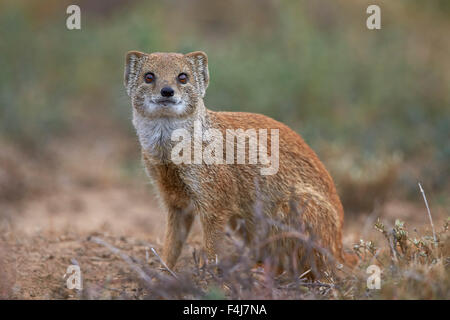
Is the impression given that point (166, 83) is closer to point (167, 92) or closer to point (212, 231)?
point (167, 92)

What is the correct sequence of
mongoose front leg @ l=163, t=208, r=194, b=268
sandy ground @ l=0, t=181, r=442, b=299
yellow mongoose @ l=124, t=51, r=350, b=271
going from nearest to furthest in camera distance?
yellow mongoose @ l=124, t=51, r=350, b=271 → sandy ground @ l=0, t=181, r=442, b=299 → mongoose front leg @ l=163, t=208, r=194, b=268

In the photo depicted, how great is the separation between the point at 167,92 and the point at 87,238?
1.67m

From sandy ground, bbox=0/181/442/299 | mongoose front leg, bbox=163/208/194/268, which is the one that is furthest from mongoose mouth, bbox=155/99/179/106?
sandy ground, bbox=0/181/442/299

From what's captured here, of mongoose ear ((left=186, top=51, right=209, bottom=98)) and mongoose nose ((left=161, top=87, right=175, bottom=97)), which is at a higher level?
mongoose ear ((left=186, top=51, right=209, bottom=98))

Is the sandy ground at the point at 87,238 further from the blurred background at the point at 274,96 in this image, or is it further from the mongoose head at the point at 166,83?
the mongoose head at the point at 166,83

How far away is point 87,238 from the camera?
4.84 meters

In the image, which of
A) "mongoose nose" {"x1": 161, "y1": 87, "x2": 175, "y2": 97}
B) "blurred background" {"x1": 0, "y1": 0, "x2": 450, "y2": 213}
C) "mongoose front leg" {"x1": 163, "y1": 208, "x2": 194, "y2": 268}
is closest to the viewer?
"mongoose nose" {"x1": 161, "y1": 87, "x2": 175, "y2": 97}

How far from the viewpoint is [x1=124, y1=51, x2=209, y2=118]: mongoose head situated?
416 centimetres

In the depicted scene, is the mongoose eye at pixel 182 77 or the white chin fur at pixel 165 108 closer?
the white chin fur at pixel 165 108

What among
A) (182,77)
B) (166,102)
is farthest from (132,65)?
(166,102)

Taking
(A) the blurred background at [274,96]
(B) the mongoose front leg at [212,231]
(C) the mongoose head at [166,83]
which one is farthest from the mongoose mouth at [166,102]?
(A) the blurred background at [274,96]

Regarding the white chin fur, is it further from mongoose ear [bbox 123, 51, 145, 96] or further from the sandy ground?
the sandy ground

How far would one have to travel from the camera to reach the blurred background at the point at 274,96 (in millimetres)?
8312
